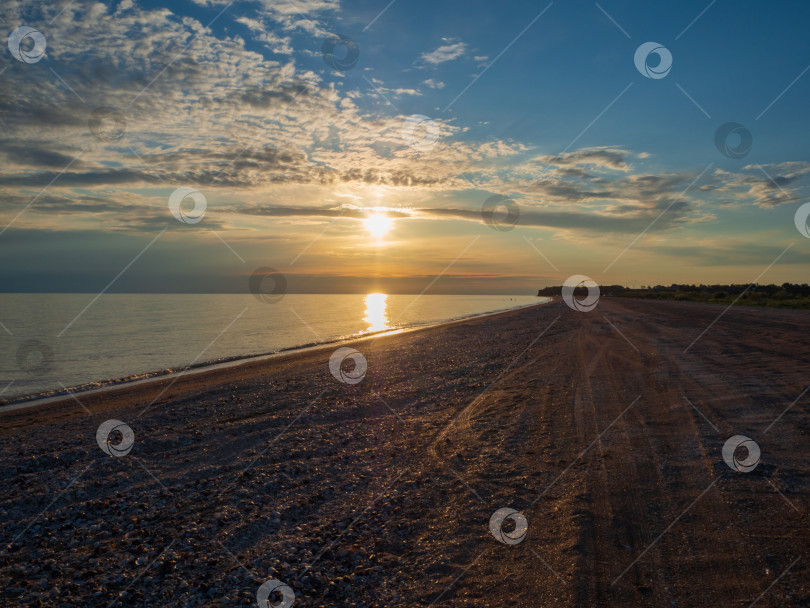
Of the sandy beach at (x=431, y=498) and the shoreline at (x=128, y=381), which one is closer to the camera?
the sandy beach at (x=431, y=498)

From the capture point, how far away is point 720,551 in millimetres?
5730

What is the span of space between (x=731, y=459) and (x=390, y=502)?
599 centimetres

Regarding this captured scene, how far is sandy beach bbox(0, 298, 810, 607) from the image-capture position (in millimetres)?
5562

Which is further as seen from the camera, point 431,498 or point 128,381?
point 128,381

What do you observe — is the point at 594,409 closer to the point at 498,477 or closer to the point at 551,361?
the point at 498,477

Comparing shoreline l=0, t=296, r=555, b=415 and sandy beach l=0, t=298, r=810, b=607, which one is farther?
shoreline l=0, t=296, r=555, b=415

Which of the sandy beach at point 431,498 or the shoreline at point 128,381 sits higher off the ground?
the shoreline at point 128,381

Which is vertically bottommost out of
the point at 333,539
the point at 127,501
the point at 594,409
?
the point at 333,539

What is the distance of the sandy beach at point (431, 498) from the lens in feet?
18.2

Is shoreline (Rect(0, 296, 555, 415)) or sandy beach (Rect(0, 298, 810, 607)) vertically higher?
shoreline (Rect(0, 296, 555, 415))

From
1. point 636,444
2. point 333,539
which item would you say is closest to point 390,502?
point 333,539

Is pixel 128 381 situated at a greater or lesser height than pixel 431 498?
greater

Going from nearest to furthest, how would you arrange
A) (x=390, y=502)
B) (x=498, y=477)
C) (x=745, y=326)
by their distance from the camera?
(x=390, y=502)
(x=498, y=477)
(x=745, y=326)

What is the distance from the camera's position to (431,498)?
8.00 meters
